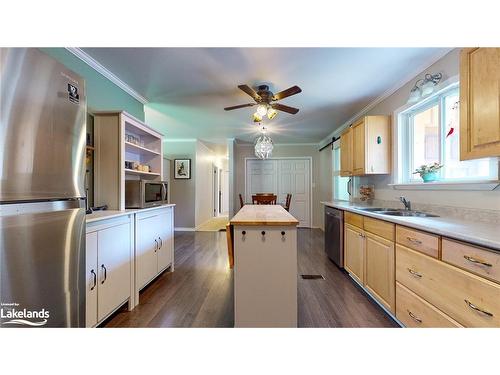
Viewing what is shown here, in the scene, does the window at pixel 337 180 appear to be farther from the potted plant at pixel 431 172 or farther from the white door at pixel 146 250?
the white door at pixel 146 250

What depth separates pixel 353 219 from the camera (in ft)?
8.62

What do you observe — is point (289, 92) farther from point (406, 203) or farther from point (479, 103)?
point (406, 203)

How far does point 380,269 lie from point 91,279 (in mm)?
2432

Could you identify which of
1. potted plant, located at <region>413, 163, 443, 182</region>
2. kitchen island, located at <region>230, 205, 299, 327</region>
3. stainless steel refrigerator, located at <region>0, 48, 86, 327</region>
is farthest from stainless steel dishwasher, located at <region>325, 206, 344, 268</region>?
stainless steel refrigerator, located at <region>0, 48, 86, 327</region>

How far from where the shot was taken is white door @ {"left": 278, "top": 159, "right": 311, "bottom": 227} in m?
6.29

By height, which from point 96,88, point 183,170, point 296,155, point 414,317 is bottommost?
point 414,317

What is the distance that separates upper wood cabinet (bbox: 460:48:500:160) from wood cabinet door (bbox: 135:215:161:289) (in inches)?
110

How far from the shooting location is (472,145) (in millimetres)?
1353

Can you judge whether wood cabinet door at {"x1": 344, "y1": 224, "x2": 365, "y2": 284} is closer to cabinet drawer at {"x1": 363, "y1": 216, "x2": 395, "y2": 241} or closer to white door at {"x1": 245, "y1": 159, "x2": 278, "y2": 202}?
cabinet drawer at {"x1": 363, "y1": 216, "x2": 395, "y2": 241}

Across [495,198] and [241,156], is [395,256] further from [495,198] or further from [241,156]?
[241,156]

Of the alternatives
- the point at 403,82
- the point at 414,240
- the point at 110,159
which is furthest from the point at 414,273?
the point at 110,159
